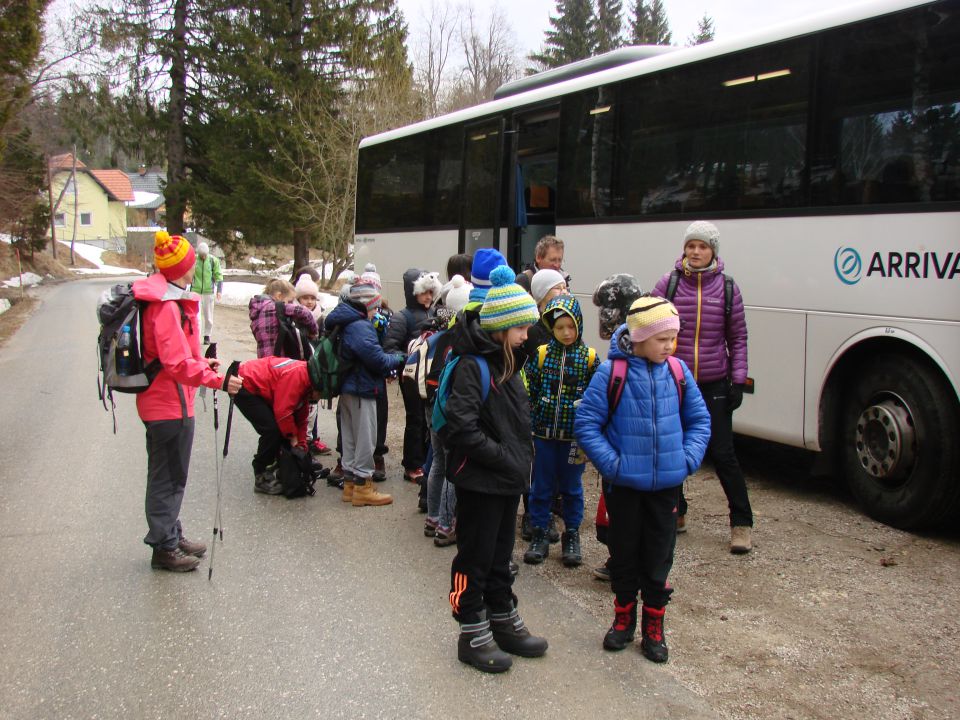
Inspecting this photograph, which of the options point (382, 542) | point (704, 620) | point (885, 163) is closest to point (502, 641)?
point (704, 620)

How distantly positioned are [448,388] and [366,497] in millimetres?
2666

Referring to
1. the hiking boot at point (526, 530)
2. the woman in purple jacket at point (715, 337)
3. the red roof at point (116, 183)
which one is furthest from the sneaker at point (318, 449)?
the red roof at point (116, 183)

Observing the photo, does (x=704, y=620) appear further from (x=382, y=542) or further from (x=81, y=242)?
(x=81, y=242)

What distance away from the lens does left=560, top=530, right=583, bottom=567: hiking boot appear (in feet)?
16.1

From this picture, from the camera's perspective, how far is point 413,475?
22.3ft

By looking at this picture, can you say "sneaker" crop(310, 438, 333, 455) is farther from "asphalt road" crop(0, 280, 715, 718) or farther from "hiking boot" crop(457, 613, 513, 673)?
"hiking boot" crop(457, 613, 513, 673)

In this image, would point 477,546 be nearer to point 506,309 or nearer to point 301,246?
point 506,309

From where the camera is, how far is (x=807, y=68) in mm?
6016

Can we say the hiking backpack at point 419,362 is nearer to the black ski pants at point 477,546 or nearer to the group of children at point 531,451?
the group of children at point 531,451

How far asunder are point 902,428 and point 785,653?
2321mm

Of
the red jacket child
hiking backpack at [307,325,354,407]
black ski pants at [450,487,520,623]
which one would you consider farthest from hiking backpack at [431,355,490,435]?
the red jacket child

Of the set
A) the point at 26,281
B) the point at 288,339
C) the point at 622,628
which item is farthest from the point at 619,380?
the point at 26,281

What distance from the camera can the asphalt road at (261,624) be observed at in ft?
11.2

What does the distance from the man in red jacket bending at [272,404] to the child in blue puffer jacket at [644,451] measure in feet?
10.4
